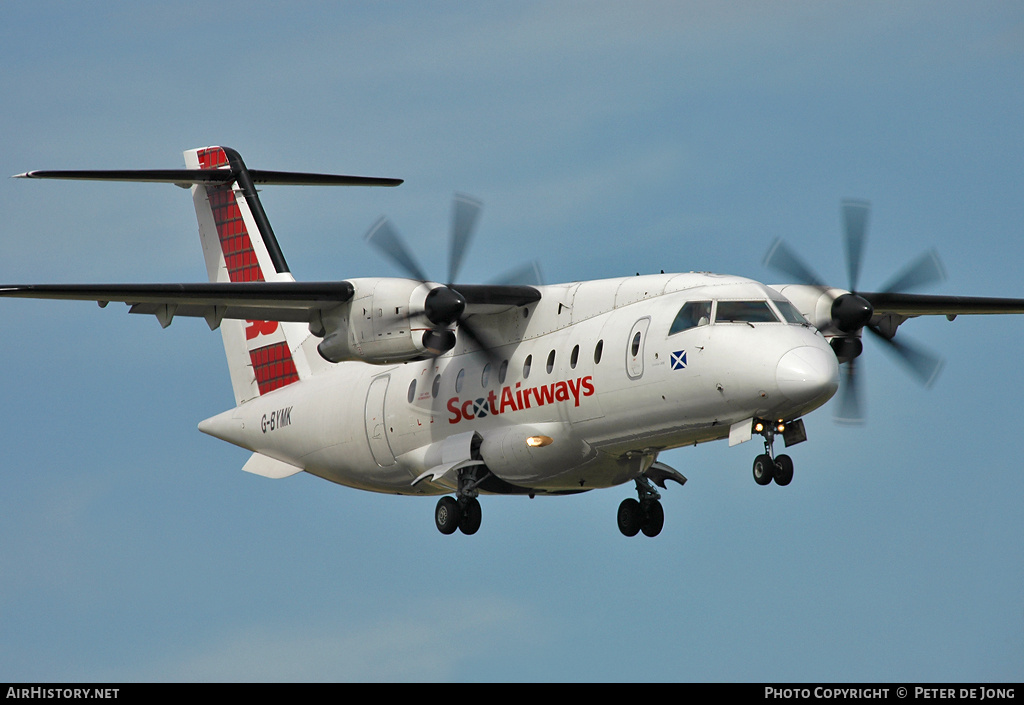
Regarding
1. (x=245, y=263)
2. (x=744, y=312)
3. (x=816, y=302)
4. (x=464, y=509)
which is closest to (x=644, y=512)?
(x=464, y=509)

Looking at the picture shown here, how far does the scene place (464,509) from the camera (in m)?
22.3

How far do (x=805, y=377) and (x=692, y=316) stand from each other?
2049mm

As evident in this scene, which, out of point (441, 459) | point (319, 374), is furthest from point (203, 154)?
point (441, 459)

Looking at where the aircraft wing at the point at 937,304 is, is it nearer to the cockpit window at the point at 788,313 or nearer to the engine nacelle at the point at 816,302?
the engine nacelle at the point at 816,302

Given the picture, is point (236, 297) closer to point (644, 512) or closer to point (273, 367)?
point (273, 367)

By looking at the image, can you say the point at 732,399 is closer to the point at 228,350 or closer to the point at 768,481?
the point at 768,481

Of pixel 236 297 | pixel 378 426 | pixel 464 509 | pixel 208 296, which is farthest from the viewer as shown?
pixel 378 426

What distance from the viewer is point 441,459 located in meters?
22.6

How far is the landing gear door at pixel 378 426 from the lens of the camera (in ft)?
78.3

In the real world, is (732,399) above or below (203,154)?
below

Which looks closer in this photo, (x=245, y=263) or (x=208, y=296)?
(x=208, y=296)

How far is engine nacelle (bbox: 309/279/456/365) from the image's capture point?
21.0 meters

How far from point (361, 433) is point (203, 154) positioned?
8.93 metres
